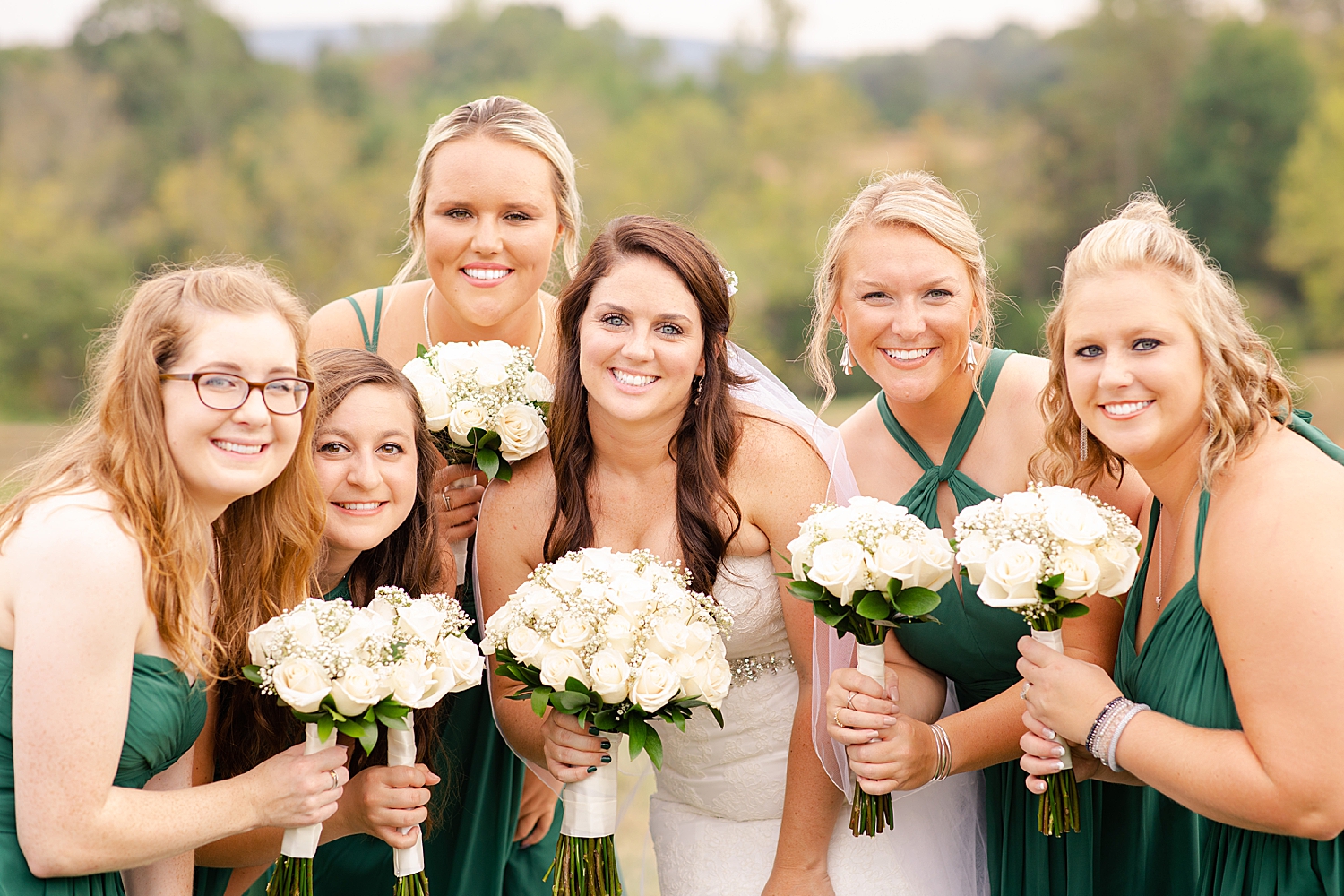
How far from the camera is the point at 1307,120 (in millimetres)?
54344

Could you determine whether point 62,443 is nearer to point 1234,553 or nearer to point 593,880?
point 593,880

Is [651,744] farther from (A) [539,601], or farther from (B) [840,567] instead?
(B) [840,567]

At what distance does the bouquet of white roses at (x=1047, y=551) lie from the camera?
376cm

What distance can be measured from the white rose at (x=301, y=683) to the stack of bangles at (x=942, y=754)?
2.22 metres

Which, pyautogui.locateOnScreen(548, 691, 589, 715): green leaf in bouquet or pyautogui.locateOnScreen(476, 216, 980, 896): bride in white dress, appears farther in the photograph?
pyautogui.locateOnScreen(476, 216, 980, 896): bride in white dress

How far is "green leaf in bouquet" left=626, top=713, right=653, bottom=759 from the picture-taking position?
4000 millimetres

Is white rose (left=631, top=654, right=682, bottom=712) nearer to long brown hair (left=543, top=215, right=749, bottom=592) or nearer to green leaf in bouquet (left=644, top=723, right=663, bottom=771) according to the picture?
green leaf in bouquet (left=644, top=723, right=663, bottom=771)

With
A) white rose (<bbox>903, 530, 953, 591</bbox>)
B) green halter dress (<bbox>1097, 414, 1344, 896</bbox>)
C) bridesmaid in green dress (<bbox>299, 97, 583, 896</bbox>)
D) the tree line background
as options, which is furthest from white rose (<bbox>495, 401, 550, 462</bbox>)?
the tree line background

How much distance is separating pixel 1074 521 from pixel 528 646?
1819mm

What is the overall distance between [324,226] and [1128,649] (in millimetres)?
58021

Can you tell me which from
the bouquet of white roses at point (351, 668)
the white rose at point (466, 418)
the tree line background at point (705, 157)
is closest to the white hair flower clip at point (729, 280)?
the white rose at point (466, 418)

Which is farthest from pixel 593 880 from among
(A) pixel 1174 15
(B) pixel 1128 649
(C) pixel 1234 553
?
(A) pixel 1174 15

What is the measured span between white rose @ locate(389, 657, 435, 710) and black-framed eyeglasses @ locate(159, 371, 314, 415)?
2.92 ft

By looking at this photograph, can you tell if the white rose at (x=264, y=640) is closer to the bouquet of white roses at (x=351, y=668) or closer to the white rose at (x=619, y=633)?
the bouquet of white roses at (x=351, y=668)
